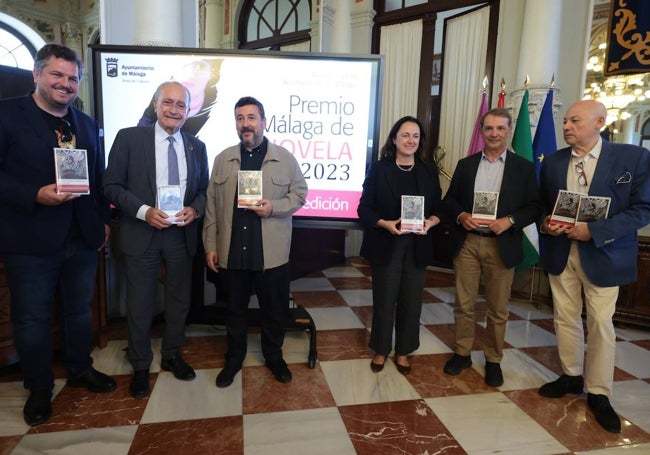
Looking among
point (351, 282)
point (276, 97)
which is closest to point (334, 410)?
point (276, 97)

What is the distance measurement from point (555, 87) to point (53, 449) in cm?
429

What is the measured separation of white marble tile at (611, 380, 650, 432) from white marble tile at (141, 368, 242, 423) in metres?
1.91

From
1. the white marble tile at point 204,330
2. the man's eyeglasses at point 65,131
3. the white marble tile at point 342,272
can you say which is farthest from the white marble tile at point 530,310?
the man's eyeglasses at point 65,131

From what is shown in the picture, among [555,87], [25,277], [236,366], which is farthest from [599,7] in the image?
[25,277]

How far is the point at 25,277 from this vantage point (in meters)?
1.75

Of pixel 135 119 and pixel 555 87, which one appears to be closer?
pixel 135 119

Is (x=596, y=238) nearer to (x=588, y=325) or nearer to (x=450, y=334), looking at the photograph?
(x=588, y=325)

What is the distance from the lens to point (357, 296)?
381 cm

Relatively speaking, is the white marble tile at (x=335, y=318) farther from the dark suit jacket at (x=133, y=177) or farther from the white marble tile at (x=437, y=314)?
the dark suit jacket at (x=133, y=177)

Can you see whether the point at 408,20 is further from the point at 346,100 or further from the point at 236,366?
the point at 236,366

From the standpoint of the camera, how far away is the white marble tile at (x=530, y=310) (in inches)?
134

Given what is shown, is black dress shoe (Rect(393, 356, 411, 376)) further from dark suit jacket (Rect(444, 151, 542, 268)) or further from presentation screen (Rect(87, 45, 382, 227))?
presentation screen (Rect(87, 45, 382, 227))

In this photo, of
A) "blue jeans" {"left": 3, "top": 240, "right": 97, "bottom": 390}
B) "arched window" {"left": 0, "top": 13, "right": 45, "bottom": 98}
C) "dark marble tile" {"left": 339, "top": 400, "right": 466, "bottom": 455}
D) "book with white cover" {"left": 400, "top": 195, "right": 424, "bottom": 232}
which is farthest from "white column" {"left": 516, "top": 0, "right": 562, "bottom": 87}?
"arched window" {"left": 0, "top": 13, "right": 45, "bottom": 98}

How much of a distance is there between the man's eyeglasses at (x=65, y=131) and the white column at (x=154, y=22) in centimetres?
124
